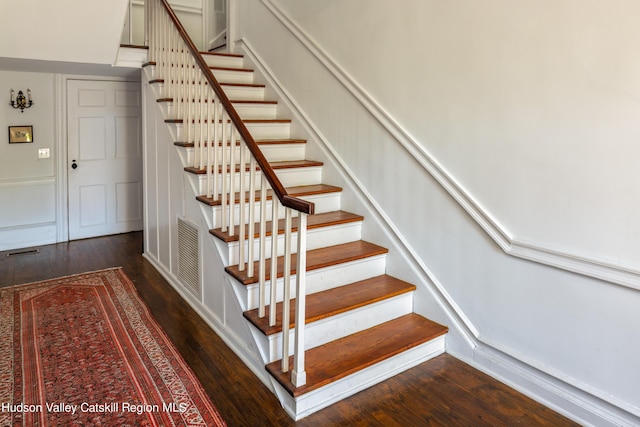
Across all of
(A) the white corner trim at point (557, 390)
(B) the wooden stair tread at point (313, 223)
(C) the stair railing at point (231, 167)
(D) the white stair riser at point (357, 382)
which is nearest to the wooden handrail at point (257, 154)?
(C) the stair railing at point (231, 167)

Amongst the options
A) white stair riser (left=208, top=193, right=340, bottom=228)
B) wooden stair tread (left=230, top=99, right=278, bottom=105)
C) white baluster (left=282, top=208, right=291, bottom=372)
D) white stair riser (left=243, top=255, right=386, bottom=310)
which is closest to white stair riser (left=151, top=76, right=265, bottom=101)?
wooden stair tread (left=230, top=99, right=278, bottom=105)

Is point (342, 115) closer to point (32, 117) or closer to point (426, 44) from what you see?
point (426, 44)

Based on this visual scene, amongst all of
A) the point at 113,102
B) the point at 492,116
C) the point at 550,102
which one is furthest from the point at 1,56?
the point at 550,102

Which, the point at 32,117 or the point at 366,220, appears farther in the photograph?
the point at 32,117

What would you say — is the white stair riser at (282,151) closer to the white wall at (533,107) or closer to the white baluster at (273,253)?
the white wall at (533,107)

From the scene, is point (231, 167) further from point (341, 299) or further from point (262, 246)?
point (341, 299)

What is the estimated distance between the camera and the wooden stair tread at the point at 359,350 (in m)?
2.30

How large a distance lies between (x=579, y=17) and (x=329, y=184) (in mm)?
2100

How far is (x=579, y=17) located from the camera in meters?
2.08

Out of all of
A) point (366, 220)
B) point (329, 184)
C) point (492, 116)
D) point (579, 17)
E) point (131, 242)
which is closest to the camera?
point (579, 17)

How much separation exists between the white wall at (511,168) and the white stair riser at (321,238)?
0.24 meters

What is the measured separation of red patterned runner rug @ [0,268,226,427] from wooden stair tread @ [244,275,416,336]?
1.59 ft

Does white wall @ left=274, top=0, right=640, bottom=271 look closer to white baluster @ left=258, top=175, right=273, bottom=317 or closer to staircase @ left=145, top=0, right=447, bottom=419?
staircase @ left=145, top=0, right=447, bottom=419

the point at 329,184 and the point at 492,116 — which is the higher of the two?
the point at 492,116
